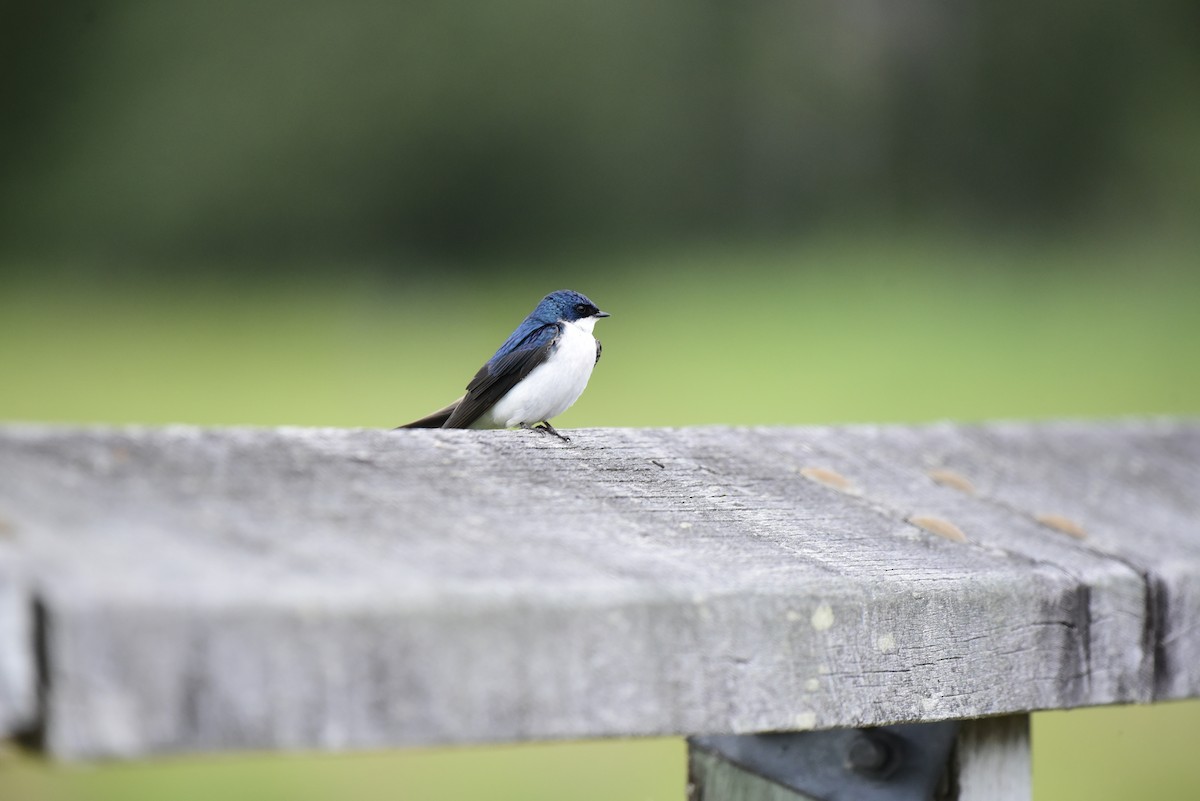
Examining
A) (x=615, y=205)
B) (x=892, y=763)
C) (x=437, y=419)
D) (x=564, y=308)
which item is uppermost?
(x=615, y=205)

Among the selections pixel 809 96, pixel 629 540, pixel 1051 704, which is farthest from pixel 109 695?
pixel 809 96

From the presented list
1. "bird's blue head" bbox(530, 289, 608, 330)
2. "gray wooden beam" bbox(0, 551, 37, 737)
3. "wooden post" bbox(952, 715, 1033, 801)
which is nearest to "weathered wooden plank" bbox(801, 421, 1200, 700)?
"wooden post" bbox(952, 715, 1033, 801)

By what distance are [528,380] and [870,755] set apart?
0.88m

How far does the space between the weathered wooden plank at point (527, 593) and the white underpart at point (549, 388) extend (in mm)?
605

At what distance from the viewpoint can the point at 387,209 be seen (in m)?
13.3

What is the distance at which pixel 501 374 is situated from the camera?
2.05 m

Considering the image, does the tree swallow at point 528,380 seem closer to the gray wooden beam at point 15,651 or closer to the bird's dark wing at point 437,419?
the bird's dark wing at point 437,419

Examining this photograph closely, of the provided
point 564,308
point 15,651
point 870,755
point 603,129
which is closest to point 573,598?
point 15,651

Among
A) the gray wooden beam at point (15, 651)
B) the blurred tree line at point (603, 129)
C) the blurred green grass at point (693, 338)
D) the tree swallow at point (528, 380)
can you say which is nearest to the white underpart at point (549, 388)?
the tree swallow at point (528, 380)

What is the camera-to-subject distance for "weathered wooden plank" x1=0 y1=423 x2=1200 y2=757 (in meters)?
0.73

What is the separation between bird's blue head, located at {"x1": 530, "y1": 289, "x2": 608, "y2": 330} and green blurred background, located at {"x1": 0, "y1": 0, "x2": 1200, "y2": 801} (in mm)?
3756

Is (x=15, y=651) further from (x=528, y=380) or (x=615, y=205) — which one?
(x=615, y=205)

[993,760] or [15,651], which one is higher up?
[15,651]

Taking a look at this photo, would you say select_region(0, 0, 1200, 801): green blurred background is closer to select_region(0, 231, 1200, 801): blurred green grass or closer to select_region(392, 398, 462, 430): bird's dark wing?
select_region(0, 231, 1200, 801): blurred green grass
